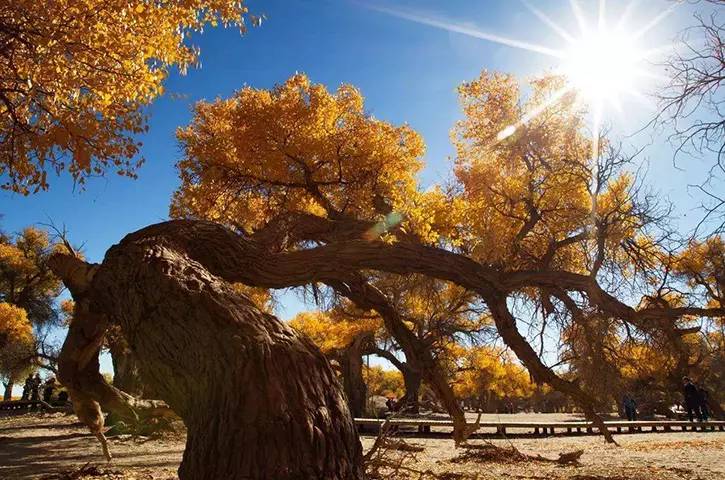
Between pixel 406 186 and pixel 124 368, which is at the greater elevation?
pixel 406 186

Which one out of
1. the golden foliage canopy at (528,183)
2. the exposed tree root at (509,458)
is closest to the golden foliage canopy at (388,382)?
the golden foliage canopy at (528,183)

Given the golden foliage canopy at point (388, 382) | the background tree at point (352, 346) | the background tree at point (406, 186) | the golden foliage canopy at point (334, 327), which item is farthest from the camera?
the golden foliage canopy at point (388, 382)

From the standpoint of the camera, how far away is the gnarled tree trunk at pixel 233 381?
2158mm

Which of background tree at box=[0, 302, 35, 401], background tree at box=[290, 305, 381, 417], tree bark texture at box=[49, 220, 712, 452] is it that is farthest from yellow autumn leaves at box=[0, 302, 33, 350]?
tree bark texture at box=[49, 220, 712, 452]

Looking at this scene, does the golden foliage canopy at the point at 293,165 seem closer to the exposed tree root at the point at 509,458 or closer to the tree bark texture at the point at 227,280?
the tree bark texture at the point at 227,280

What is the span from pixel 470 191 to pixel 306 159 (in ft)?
18.2

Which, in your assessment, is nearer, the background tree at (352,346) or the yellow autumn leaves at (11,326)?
the background tree at (352,346)

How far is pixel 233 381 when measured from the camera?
2.40 m

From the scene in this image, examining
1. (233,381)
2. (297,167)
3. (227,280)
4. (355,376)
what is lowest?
(233,381)

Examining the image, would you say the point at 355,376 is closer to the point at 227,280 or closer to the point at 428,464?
the point at 428,464

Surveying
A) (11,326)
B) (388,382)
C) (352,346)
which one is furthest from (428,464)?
(388,382)

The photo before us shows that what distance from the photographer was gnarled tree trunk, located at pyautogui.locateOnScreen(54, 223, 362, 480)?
2158mm

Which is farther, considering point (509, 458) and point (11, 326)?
point (11, 326)

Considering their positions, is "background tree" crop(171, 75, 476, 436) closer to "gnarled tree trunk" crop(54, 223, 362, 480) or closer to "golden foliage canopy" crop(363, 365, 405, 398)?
"gnarled tree trunk" crop(54, 223, 362, 480)
